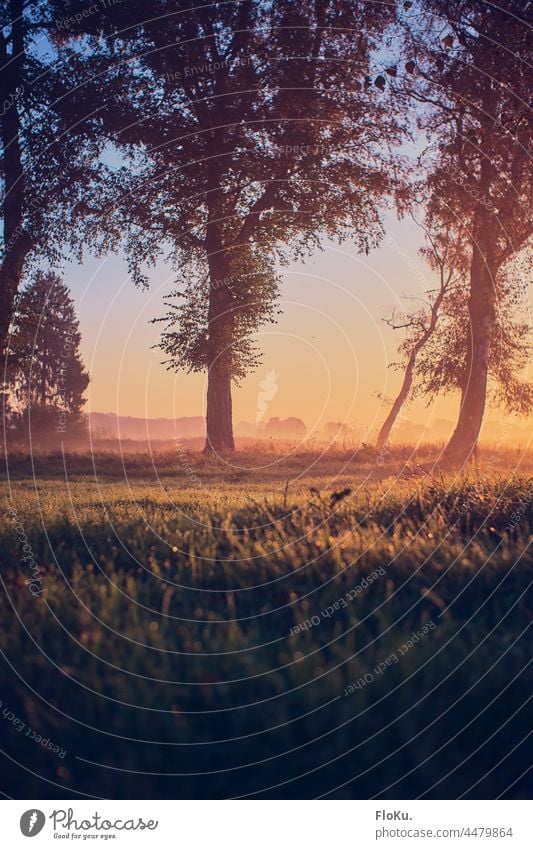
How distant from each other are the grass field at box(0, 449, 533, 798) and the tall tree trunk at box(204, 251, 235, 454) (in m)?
19.5

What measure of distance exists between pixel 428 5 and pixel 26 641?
66.1 ft

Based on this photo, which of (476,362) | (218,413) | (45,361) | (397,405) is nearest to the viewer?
(476,362)

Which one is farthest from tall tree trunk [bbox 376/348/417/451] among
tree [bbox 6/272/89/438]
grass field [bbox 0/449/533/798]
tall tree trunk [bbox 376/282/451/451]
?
grass field [bbox 0/449/533/798]

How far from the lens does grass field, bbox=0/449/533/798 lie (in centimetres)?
507

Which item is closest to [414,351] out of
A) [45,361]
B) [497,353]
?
[497,353]

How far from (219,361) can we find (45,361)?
104ft

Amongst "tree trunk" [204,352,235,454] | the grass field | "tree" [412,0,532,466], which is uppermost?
"tree" [412,0,532,466]

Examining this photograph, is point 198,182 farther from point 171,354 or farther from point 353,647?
point 353,647

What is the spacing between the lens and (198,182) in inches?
1180

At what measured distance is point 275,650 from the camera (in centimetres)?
654

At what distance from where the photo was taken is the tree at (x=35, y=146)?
1094 inches

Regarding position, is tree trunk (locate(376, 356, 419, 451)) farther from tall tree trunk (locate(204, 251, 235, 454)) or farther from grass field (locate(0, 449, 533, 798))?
grass field (locate(0, 449, 533, 798))

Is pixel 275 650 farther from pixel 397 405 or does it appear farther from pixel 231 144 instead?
pixel 397 405

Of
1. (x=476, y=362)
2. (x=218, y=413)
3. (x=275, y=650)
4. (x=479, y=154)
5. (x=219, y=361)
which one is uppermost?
(x=479, y=154)
